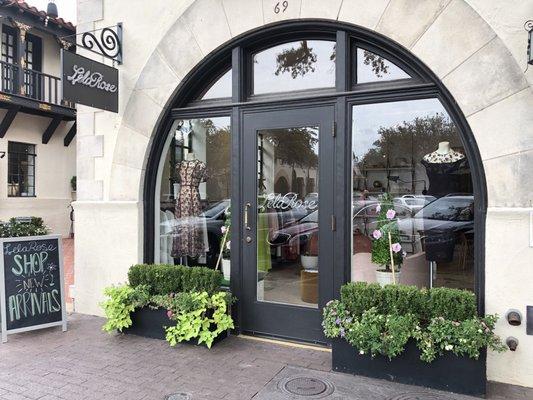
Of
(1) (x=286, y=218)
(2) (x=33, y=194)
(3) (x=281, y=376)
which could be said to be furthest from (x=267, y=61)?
(2) (x=33, y=194)

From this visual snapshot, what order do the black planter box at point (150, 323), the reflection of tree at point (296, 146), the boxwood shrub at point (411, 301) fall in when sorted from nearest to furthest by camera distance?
the boxwood shrub at point (411, 301)
the reflection of tree at point (296, 146)
the black planter box at point (150, 323)

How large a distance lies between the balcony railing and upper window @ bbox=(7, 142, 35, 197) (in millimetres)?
1565

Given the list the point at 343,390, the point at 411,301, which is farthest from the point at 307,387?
the point at 411,301

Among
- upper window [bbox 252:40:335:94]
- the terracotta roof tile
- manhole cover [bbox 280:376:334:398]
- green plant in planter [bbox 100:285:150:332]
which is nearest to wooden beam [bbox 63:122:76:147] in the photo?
the terracotta roof tile

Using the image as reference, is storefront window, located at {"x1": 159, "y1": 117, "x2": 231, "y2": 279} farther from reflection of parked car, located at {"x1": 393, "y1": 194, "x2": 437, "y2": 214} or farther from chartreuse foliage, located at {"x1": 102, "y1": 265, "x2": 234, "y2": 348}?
reflection of parked car, located at {"x1": 393, "y1": 194, "x2": 437, "y2": 214}

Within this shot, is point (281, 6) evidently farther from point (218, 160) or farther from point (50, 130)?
point (50, 130)

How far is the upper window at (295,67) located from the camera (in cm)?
457

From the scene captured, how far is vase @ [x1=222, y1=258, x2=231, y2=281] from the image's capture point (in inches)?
198

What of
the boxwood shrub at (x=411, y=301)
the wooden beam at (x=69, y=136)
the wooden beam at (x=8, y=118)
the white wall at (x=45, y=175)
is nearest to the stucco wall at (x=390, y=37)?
the boxwood shrub at (x=411, y=301)

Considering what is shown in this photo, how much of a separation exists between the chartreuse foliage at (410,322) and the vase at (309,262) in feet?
2.44

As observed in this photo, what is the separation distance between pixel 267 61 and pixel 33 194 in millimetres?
11717

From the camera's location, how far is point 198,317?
14.3ft

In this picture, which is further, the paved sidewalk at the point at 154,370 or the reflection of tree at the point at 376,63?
the reflection of tree at the point at 376,63

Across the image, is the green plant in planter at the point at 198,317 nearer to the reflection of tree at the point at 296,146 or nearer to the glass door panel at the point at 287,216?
the glass door panel at the point at 287,216
